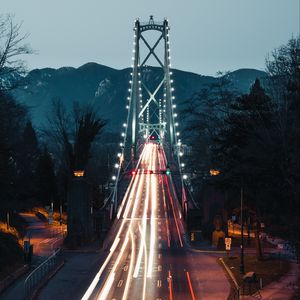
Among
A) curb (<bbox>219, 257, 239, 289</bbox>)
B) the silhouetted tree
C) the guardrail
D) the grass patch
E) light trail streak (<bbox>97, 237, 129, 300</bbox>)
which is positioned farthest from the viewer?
the silhouetted tree

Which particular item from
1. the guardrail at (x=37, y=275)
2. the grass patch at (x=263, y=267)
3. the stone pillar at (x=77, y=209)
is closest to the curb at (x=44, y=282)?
the guardrail at (x=37, y=275)

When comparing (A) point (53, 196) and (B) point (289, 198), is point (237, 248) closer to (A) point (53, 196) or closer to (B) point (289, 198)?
(B) point (289, 198)

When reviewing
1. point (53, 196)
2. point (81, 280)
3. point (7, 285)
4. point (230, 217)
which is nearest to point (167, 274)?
point (81, 280)

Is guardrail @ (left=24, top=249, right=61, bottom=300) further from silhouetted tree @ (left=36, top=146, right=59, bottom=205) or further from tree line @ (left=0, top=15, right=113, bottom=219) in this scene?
silhouetted tree @ (left=36, top=146, right=59, bottom=205)

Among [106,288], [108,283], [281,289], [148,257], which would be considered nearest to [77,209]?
[148,257]

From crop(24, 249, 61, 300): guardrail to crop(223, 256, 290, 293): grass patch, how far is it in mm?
10263

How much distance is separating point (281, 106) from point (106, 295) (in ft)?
42.0

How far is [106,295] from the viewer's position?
1213 inches

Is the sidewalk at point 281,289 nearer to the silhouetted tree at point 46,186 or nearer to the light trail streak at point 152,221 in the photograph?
the light trail streak at point 152,221

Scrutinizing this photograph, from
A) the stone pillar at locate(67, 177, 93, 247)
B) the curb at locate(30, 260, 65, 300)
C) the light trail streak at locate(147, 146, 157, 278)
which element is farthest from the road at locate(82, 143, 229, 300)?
the stone pillar at locate(67, 177, 93, 247)

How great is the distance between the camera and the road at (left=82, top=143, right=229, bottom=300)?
31.9m

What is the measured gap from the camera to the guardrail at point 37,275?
30219 millimetres

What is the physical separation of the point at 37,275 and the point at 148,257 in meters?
10.8

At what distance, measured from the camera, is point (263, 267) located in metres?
38.0
